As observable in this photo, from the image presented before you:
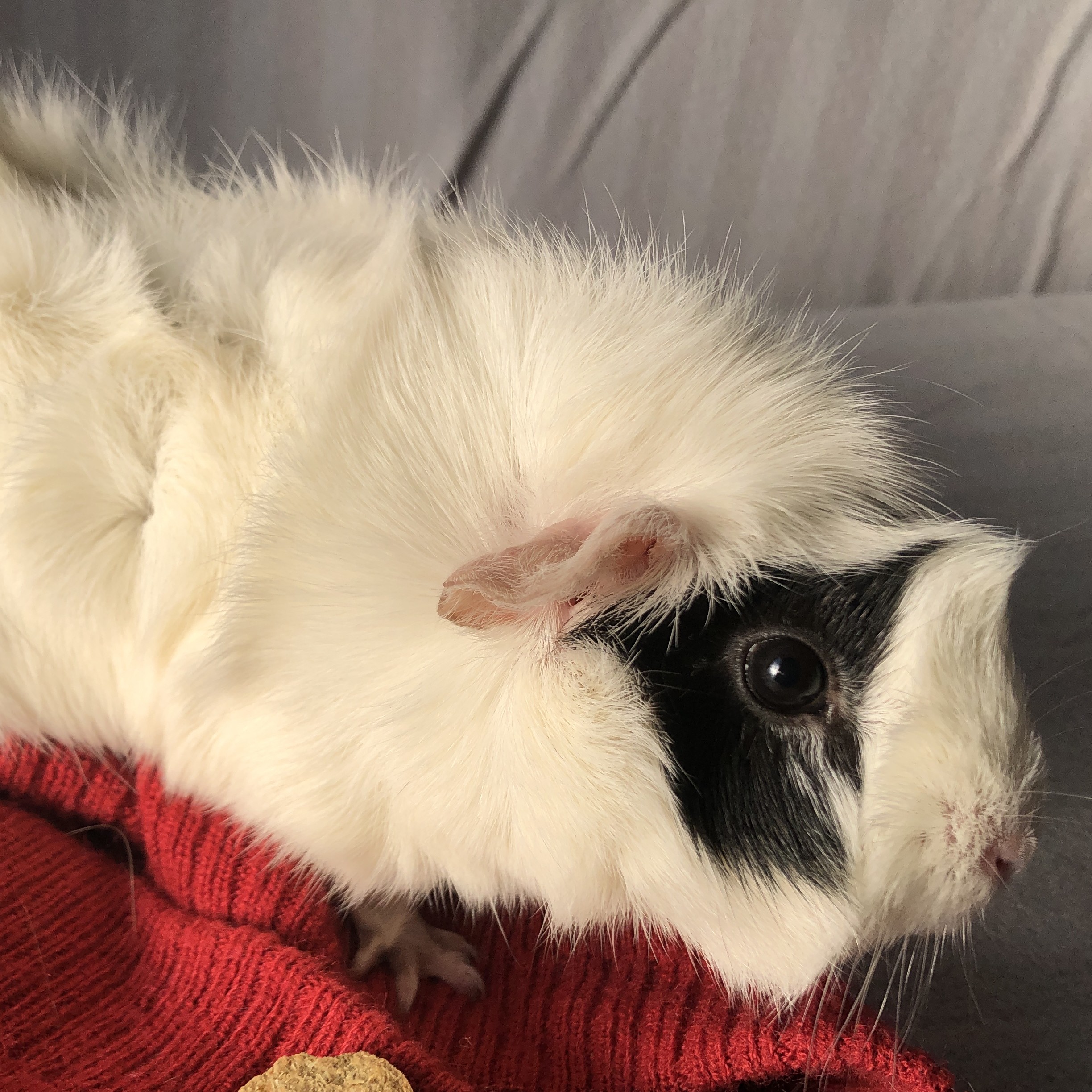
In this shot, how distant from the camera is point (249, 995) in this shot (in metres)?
0.74

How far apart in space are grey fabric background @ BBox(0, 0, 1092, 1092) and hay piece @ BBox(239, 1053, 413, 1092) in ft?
3.33

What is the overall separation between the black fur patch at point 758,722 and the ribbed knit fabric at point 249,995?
0.27m

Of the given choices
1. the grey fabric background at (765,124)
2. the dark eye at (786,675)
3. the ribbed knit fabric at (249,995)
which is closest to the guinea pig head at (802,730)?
the dark eye at (786,675)

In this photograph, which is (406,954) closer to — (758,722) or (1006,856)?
(758,722)

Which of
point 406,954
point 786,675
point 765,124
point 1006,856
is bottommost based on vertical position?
point 406,954

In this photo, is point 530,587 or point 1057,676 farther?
point 1057,676

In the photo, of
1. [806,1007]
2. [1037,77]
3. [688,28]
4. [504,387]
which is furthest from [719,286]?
[1037,77]

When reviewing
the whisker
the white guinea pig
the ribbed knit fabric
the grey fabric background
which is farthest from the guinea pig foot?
the grey fabric background

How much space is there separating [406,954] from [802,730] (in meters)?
0.50

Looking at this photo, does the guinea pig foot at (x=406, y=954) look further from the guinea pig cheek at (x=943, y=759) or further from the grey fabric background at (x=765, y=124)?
the grey fabric background at (x=765, y=124)

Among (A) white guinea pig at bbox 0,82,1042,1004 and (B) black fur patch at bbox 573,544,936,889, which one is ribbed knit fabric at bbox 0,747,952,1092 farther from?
(B) black fur patch at bbox 573,544,936,889

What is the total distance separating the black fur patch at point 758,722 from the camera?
632 mm

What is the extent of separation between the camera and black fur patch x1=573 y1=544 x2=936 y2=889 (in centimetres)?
63

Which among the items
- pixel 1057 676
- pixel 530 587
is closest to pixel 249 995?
pixel 530 587
